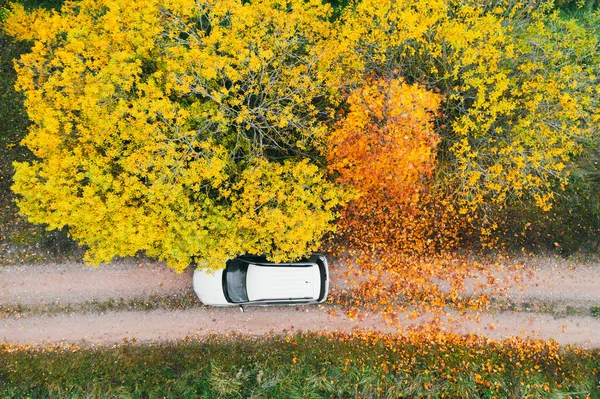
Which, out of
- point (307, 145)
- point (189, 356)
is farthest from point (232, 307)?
point (307, 145)

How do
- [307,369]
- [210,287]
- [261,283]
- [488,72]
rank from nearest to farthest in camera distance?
1. [488,72]
2. [261,283]
3. [210,287]
4. [307,369]

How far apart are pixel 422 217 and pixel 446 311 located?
13.4 ft

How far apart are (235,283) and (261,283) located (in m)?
1.04

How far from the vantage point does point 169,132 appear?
13.9m

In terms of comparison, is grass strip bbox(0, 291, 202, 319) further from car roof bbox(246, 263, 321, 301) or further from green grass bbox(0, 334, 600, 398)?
car roof bbox(246, 263, 321, 301)

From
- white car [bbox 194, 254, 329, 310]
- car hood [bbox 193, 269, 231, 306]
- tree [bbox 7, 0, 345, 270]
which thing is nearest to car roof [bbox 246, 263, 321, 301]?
white car [bbox 194, 254, 329, 310]

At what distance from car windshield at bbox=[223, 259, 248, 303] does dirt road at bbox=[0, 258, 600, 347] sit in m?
1.39

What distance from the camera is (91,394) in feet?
51.3

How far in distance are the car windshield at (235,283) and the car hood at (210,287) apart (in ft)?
0.80

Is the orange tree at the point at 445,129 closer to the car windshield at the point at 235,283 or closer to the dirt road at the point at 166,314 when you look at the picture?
the dirt road at the point at 166,314

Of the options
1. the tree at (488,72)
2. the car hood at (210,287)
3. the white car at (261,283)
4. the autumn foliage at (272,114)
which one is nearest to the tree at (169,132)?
the autumn foliage at (272,114)

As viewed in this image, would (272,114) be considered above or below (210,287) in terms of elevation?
above

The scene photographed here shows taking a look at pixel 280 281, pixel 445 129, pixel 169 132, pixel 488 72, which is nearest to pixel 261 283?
pixel 280 281

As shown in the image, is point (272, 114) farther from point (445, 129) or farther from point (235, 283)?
point (445, 129)
